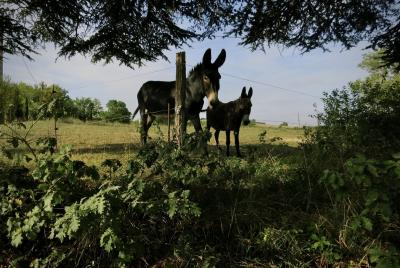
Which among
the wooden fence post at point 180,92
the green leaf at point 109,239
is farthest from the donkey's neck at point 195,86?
the green leaf at point 109,239

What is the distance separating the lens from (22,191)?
397 cm

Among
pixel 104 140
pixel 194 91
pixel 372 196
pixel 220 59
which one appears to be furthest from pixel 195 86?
pixel 104 140

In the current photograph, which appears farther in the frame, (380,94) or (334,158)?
(380,94)

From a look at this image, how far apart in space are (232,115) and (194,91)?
1.45 metres

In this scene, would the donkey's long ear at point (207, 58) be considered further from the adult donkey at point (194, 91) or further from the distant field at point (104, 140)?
the distant field at point (104, 140)

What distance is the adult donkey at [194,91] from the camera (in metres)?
7.44

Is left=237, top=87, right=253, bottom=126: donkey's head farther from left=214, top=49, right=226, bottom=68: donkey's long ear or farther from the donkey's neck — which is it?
left=214, top=49, right=226, bottom=68: donkey's long ear

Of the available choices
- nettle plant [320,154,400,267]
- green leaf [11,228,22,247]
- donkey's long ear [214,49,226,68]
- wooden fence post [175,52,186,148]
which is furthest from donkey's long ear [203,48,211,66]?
green leaf [11,228,22,247]

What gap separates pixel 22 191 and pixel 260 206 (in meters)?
2.72

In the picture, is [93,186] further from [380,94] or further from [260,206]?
[380,94]

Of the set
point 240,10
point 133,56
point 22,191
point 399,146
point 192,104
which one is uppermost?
point 240,10

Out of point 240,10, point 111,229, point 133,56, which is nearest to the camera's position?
point 111,229

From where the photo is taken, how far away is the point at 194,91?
801 centimetres

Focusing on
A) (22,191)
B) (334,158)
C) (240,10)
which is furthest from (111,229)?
(240,10)
